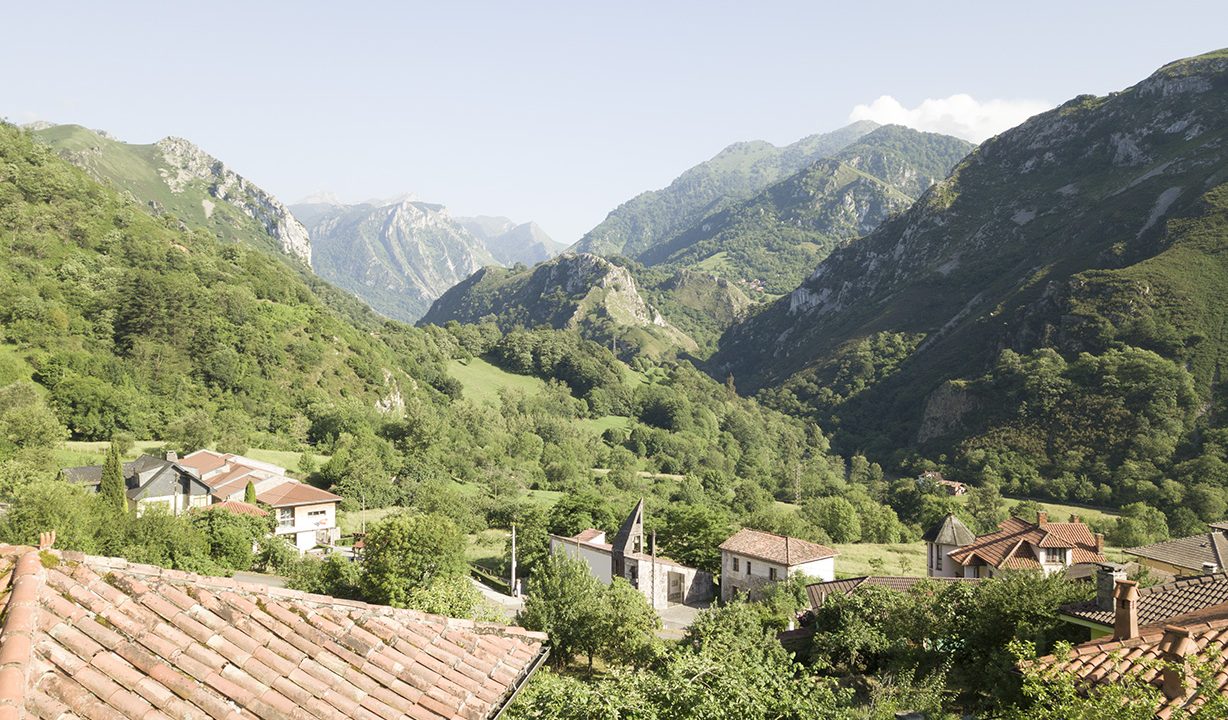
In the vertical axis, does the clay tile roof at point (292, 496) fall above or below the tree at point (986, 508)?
above

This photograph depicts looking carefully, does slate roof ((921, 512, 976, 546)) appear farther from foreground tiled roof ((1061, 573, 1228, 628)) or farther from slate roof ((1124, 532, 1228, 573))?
foreground tiled roof ((1061, 573, 1228, 628))

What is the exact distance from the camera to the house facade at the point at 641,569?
41.5m

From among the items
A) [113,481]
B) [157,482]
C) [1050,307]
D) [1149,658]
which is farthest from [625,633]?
[1050,307]

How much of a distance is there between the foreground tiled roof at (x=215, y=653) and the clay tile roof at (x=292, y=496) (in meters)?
45.9

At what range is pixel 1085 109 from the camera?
555ft

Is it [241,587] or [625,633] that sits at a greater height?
[241,587]

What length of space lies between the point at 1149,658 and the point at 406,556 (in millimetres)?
27532

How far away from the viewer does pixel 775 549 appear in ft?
139

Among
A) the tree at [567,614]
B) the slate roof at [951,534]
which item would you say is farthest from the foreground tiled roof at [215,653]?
the slate roof at [951,534]

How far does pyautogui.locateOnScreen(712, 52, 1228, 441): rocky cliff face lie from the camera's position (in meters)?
100

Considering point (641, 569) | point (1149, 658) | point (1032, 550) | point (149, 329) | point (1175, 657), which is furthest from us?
point (149, 329)

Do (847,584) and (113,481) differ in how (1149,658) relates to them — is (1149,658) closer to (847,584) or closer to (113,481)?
(847,584)

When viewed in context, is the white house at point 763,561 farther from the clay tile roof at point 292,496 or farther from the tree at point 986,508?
the tree at point 986,508

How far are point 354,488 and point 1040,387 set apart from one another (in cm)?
9030
